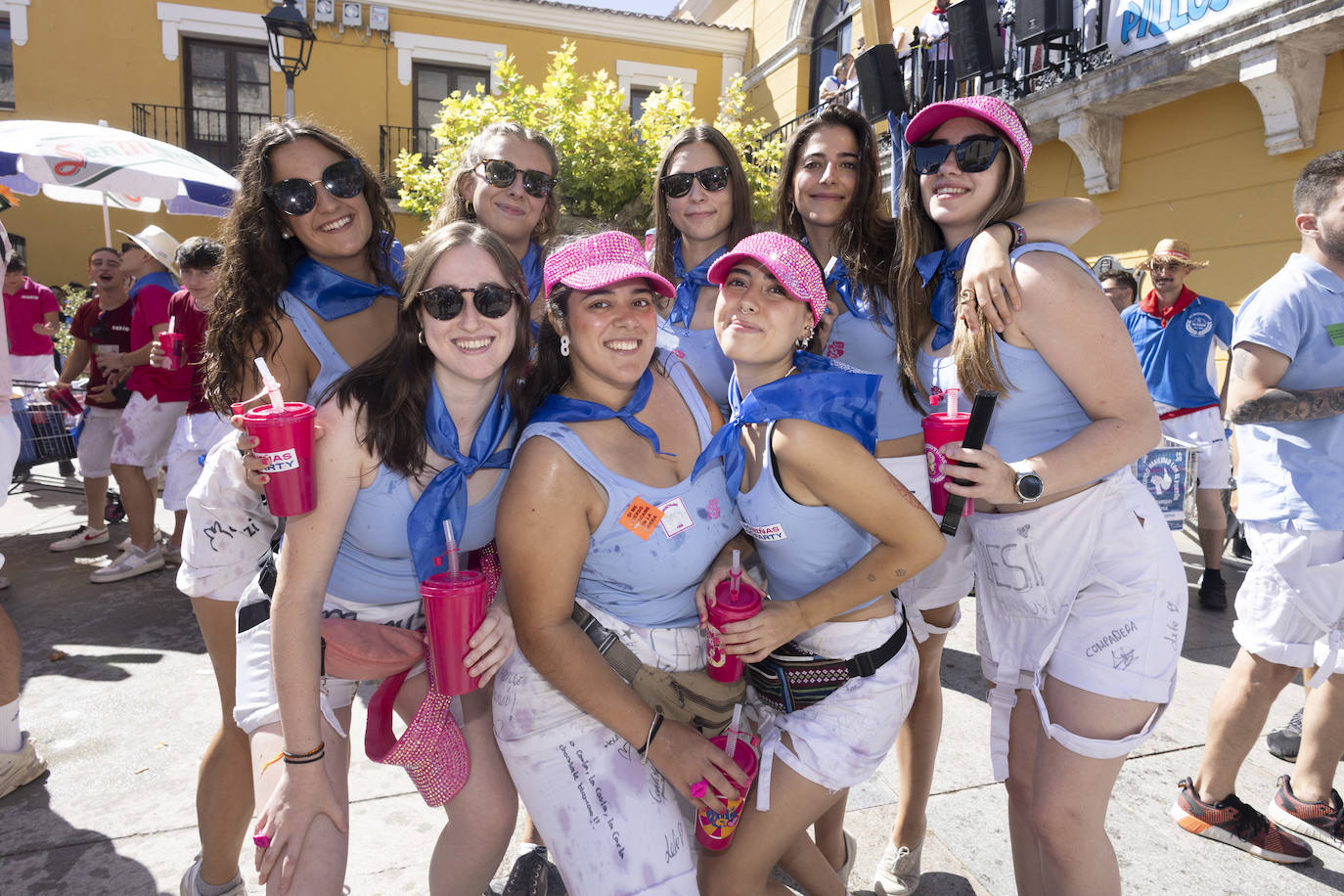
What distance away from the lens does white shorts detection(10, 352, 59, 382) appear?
785cm

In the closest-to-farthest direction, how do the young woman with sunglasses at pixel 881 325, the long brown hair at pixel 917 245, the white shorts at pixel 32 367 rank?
the long brown hair at pixel 917 245
the young woman with sunglasses at pixel 881 325
the white shorts at pixel 32 367

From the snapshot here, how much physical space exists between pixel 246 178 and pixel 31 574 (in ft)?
15.6

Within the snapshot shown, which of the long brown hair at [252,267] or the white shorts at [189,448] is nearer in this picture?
the long brown hair at [252,267]

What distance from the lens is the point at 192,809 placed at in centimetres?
302

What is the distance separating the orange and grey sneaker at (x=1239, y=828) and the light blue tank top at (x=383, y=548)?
268 cm

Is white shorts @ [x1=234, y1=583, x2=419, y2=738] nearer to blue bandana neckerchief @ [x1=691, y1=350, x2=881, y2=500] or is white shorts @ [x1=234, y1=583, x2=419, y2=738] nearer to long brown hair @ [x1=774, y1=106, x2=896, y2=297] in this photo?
blue bandana neckerchief @ [x1=691, y1=350, x2=881, y2=500]

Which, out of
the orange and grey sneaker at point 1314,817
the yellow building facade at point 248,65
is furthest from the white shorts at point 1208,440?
the yellow building facade at point 248,65

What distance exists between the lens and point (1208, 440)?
574 centimetres

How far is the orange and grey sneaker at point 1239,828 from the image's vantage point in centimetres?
277

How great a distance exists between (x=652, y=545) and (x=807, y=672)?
494 mm

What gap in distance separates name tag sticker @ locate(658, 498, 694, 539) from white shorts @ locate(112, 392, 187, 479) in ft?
16.6

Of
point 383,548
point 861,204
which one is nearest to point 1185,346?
point 861,204

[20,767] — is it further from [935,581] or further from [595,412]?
[935,581]

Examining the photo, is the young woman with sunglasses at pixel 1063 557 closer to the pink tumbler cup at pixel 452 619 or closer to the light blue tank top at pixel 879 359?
the light blue tank top at pixel 879 359
